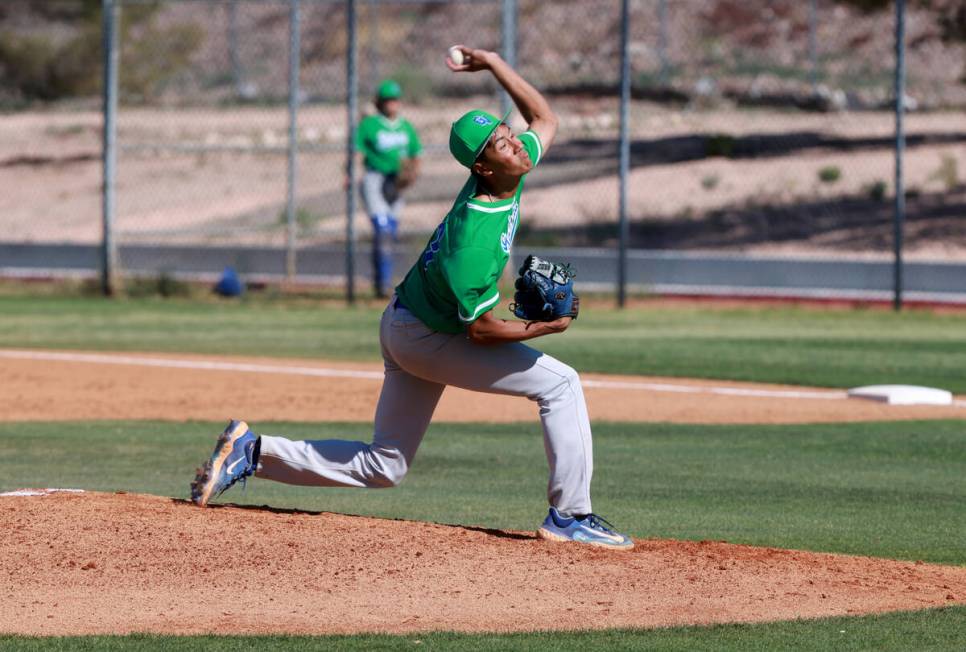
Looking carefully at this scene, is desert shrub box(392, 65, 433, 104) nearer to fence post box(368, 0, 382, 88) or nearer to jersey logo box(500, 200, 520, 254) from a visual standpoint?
fence post box(368, 0, 382, 88)

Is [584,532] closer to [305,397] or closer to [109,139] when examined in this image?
[305,397]

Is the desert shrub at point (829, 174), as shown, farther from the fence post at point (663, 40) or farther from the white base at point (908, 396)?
the white base at point (908, 396)

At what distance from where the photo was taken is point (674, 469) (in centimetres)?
966

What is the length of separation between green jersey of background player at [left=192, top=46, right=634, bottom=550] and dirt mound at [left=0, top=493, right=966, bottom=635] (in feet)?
0.71

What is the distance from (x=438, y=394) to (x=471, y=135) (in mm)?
1212

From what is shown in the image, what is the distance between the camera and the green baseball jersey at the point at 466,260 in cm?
636

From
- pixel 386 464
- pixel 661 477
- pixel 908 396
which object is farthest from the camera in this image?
pixel 908 396

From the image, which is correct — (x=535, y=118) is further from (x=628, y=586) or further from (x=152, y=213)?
(x=152, y=213)

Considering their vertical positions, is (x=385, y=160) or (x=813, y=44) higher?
(x=813, y=44)

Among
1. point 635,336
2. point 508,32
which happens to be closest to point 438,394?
point 635,336

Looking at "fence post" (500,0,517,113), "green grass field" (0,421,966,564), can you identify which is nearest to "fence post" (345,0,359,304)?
"fence post" (500,0,517,113)

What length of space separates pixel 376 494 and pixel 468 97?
34497 mm

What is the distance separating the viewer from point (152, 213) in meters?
37.0

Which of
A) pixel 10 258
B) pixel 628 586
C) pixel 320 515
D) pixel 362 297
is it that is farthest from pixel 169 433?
pixel 10 258
